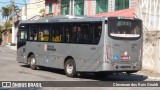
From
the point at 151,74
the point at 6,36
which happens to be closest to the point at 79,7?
the point at 151,74

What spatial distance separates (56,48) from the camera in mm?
20328

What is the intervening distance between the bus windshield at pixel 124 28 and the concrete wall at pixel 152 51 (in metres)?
5.86

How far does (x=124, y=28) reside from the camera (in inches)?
693

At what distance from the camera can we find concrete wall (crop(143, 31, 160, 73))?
23641 millimetres

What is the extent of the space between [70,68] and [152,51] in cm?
692

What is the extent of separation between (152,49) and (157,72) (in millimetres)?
1613

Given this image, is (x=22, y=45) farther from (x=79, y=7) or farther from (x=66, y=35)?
(x=79, y=7)

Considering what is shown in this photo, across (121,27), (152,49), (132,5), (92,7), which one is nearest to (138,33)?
(121,27)

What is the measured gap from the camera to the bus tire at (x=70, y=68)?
1884 centimetres

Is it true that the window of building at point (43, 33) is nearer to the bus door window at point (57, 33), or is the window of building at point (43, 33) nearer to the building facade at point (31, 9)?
the bus door window at point (57, 33)

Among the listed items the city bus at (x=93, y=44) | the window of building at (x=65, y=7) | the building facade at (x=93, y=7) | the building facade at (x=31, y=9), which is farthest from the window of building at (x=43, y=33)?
the building facade at (x=31, y=9)

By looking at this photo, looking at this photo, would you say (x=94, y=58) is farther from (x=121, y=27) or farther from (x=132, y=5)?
(x=132, y=5)

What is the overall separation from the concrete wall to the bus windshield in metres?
5.86

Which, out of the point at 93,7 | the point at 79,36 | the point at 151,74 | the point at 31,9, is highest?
the point at 31,9
